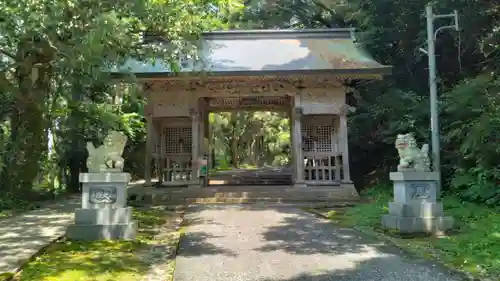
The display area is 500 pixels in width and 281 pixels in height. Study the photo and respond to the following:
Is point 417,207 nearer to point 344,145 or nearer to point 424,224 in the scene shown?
point 424,224

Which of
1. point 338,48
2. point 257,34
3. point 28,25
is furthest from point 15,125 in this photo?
point 338,48

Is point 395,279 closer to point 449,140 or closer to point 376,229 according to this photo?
point 376,229

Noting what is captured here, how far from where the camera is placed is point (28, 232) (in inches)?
319

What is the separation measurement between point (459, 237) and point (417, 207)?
3.01 feet

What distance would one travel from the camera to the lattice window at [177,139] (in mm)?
15492

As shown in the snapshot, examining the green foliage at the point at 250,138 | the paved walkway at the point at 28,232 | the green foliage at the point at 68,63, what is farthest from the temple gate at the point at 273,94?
the green foliage at the point at 250,138

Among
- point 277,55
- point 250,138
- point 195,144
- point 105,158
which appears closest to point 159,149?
point 195,144

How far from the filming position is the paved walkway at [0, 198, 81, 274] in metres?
6.12

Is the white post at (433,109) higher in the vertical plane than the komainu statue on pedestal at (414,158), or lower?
higher

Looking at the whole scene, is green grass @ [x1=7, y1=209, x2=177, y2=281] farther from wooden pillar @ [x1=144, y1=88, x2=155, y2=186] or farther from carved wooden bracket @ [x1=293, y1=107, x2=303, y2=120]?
carved wooden bracket @ [x1=293, y1=107, x2=303, y2=120]

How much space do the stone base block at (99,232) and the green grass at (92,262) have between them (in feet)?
0.46

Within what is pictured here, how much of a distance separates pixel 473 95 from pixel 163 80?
885cm

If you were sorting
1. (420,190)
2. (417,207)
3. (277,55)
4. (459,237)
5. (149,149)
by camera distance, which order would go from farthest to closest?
(277,55), (149,149), (420,190), (417,207), (459,237)

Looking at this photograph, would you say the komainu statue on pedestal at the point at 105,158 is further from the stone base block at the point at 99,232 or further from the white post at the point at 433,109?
the white post at the point at 433,109
